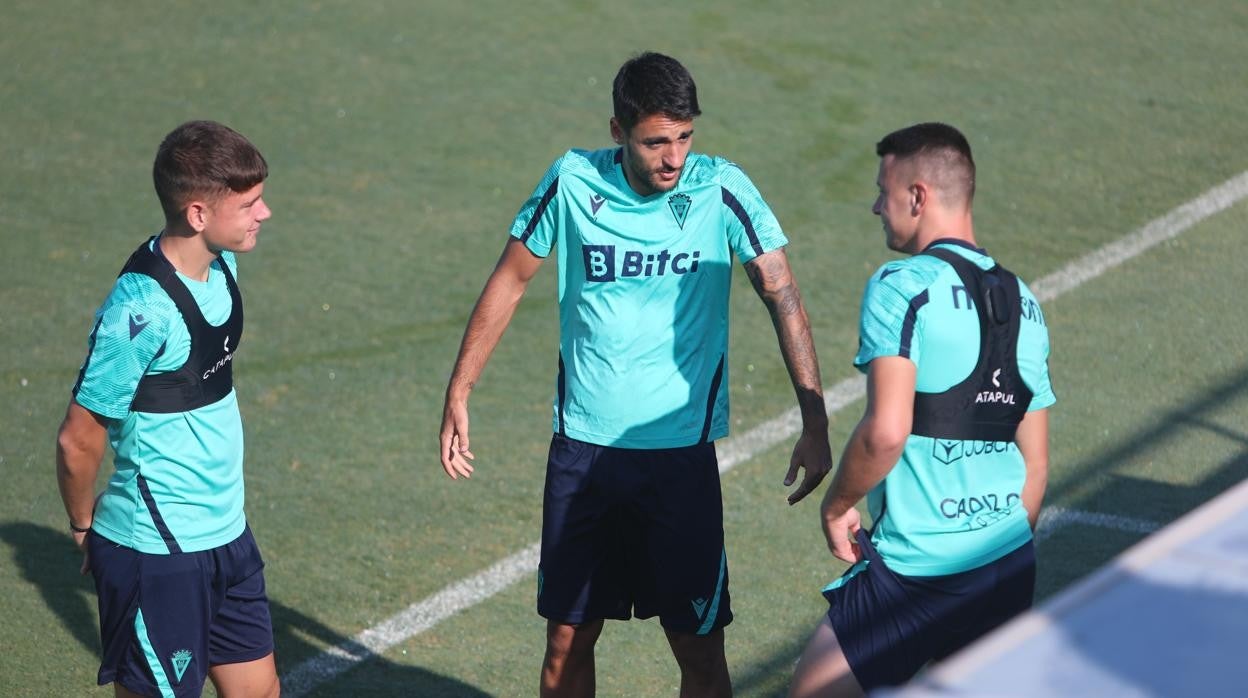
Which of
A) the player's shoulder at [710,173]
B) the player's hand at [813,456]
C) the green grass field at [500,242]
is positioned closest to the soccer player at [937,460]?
the player's hand at [813,456]

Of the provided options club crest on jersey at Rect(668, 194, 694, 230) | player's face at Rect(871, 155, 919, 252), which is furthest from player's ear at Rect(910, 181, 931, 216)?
club crest on jersey at Rect(668, 194, 694, 230)

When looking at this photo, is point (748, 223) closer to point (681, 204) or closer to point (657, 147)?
point (681, 204)

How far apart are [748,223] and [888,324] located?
1009 mm

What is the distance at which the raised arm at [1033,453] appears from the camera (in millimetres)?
3945

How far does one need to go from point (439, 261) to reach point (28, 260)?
2.54 metres

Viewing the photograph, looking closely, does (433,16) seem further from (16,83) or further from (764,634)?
(764,634)

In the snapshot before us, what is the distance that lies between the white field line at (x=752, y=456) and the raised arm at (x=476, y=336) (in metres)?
1.15

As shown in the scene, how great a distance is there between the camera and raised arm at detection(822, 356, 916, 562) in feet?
11.6

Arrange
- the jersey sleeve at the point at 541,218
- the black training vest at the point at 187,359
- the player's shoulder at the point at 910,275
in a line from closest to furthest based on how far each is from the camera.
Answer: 1. the player's shoulder at the point at 910,275
2. the black training vest at the point at 187,359
3. the jersey sleeve at the point at 541,218

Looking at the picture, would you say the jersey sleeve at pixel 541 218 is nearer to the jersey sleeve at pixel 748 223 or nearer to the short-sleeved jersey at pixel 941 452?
the jersey sleeve at pixel 748 223

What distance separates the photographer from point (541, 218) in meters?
4.65

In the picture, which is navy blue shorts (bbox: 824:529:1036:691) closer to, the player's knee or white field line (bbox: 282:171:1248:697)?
the player's knee

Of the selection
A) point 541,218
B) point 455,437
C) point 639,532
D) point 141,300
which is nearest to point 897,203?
point 541,218

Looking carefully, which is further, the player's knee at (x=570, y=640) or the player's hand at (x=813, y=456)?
the player's knee at (x=570, y=640)
